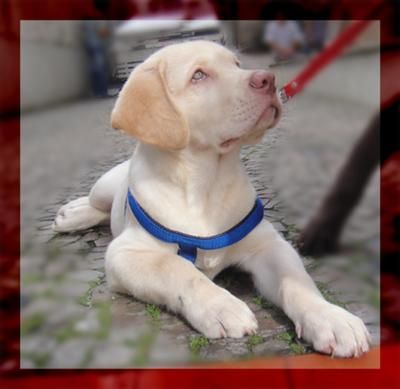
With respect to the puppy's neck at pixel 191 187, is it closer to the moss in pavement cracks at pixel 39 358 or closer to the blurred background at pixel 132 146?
the blurred background at pixel 132 146

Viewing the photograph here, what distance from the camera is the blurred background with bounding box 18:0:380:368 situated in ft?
3.55

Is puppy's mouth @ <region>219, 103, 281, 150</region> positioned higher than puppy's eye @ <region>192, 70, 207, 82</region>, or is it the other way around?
puppy's eye @ <region>192, 70, 207, 82</region>

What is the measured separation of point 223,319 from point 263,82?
433 mm

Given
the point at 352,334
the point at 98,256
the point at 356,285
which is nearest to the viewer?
the point at 352,334

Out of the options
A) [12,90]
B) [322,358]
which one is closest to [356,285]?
[322,358]

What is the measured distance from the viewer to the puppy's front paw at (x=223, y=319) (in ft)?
3.20

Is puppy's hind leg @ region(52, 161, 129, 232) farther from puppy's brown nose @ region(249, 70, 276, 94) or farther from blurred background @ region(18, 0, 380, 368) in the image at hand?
puppy's brown nose @ region(249, 70, 276, 94)

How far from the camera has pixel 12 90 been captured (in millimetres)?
1135

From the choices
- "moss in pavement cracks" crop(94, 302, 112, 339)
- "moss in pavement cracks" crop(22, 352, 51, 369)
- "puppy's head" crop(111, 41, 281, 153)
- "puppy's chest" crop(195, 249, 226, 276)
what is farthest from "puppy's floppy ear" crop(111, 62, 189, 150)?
"moss in pavement cracks" crop(22, 352, 51, 369)

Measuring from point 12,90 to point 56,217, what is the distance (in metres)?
0.28

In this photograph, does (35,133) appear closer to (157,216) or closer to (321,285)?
(157,216)

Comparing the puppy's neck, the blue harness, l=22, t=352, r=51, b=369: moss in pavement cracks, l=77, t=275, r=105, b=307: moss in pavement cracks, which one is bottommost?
l=22, t=352, r=51, b=369: moss in pavement cracks

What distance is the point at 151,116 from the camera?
1.07m

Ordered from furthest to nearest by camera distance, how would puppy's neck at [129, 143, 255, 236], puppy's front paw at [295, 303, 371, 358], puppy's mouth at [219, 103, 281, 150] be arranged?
puppy's neck at [129, 143, 255, 236]
puppy's mouth at [219, 103, 281, 150]
puppy's front paw at [295, 303, 371, 358]
